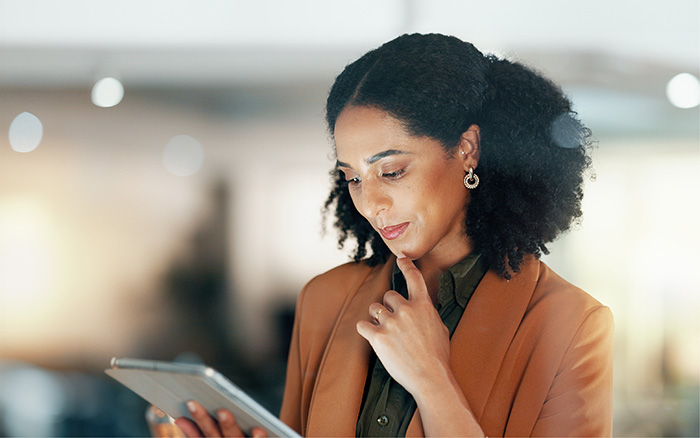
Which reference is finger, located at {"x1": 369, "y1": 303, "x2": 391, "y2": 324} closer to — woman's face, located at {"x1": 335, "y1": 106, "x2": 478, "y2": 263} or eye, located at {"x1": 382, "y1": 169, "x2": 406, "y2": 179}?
woman's face, located at {"x1": 335, "y1": 106, "x2": 478, "y2": 263}

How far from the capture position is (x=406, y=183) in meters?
0.90

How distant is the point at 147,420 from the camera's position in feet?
4.59

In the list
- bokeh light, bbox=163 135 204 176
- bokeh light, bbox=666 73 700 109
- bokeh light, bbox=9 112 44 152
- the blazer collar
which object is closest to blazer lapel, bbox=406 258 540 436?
the blazer collar

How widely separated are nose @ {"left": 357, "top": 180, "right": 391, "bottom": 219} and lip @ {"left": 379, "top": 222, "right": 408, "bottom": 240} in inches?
1.1

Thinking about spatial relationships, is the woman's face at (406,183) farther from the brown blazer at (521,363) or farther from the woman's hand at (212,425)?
the woman's hand at (212,425)

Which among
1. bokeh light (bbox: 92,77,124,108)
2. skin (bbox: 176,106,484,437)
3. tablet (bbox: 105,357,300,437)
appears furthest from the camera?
bokeh light (bbox: 92,77,124,108)

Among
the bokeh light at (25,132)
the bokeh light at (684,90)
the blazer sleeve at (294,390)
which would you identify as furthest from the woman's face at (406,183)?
the bokeh light at (25,132)

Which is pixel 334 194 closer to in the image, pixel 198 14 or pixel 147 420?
pixel 198 14

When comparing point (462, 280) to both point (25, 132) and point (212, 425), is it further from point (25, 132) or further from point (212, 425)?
point (25, 132)

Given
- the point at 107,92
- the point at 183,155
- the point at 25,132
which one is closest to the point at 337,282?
the point at 183,155

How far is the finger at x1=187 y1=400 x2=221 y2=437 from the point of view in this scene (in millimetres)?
852

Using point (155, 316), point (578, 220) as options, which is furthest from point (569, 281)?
point (155, 316)

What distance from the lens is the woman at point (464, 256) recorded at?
878 mm

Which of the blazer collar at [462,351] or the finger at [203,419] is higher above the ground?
the blazer collar at [462,351]
